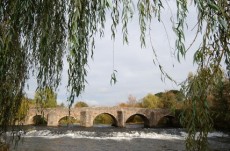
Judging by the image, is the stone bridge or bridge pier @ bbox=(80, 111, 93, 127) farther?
bridge pier @ bbox=(80, 111, 93, 127)

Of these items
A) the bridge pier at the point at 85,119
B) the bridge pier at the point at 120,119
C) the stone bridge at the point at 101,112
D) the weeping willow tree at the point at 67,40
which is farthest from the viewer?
the bridge pier at the point at 120,119

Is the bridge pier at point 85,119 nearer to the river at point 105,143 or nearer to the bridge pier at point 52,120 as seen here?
the bridge pier at point 52,120

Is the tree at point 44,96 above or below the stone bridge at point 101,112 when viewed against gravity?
below

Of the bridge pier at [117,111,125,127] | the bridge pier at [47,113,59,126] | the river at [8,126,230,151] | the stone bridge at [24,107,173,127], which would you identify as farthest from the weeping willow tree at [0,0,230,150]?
the bridge pier at [117,111,125,127]

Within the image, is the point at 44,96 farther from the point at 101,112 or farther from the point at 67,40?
the point at 101,112

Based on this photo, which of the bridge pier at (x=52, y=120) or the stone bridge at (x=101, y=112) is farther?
the stone bridge at (x=101, y=112)

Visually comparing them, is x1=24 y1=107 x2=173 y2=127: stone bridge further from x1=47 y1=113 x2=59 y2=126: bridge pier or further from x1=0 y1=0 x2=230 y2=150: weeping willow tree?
x1=0 y1=0 x2=230 y2=150: weeping willow tree

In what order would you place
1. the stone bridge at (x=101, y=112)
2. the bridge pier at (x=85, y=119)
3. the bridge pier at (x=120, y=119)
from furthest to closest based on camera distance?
the bridge pier at (x=120, y=119) < the bridge pier at (x=85, y=119) < the stone bridge at (x=101, y=112)

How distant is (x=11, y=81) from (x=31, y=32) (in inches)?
22.3

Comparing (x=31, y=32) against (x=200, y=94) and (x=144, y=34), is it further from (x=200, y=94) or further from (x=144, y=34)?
(x=200, y=94)

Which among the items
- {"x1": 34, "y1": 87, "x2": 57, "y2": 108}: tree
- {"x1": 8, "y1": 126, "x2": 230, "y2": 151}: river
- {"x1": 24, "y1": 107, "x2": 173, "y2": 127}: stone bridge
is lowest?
{"x1": 8, "y1": 126, "x2": 230, "y2": 151}: river

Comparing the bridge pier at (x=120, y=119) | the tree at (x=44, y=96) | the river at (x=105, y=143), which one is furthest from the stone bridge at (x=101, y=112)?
the tree at (x=44, y=96)

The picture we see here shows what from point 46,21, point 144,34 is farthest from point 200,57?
point 46,21

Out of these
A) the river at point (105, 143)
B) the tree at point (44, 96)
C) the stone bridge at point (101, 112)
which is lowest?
the river at point (105, 143)
